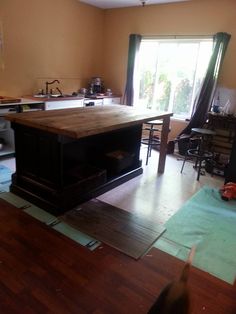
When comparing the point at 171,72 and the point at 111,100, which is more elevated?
the point at 171,72

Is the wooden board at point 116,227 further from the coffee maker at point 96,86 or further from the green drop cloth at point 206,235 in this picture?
the coffee maker at point 96,86

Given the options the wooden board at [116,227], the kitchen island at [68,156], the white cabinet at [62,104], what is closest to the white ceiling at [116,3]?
the white cabinet at [62,104]

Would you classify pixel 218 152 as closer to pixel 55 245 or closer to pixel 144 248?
pixel 144 248

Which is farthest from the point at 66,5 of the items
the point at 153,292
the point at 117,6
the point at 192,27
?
the point at 153,292

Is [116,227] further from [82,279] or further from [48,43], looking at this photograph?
[48,43]

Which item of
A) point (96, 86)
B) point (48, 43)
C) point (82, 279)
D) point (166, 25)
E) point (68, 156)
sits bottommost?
A: point (82, 279)

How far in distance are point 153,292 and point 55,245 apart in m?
0.85

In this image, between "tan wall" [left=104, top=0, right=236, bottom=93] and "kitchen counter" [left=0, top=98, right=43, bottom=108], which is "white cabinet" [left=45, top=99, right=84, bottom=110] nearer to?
"kitchen counter" [left=0, top=98, right=43, bottom=108]

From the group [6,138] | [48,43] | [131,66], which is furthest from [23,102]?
[131,66]

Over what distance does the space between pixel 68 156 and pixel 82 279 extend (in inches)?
54.6

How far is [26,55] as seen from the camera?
4.29 metres

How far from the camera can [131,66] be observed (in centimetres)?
517

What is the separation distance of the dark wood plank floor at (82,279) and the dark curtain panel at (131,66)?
3668mm

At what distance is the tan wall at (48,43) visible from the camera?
405cm
